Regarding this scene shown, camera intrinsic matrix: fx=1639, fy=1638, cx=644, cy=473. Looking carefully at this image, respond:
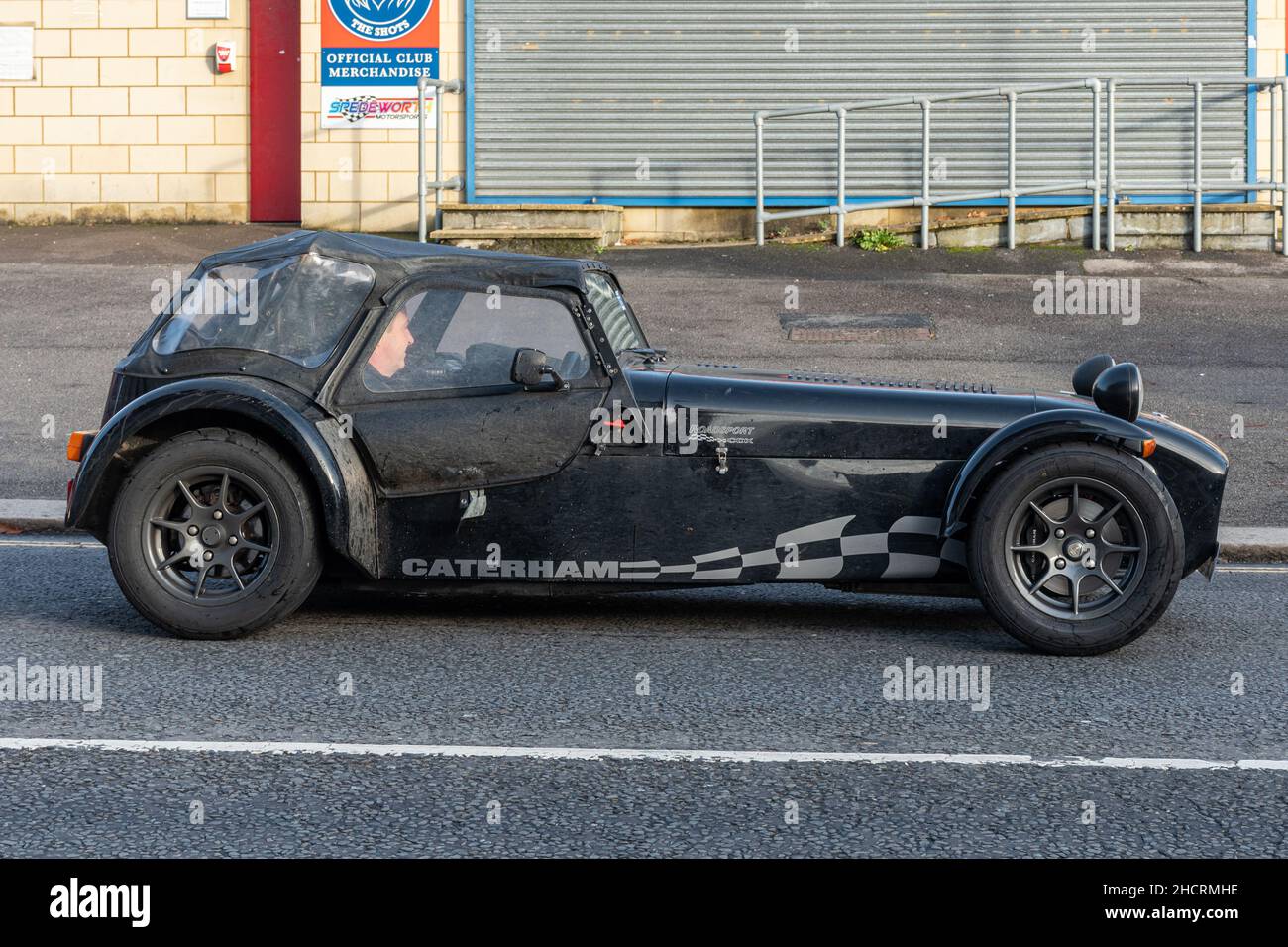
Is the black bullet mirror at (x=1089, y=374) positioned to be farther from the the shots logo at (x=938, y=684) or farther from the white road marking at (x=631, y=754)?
the white road marking at (x=631, y=754)

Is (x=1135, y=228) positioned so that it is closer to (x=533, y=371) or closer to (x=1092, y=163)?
(x=1092, y=163)

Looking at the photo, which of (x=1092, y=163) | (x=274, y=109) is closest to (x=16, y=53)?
(x=274, y=109)

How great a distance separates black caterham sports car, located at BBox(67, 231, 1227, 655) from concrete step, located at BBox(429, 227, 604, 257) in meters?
10.9

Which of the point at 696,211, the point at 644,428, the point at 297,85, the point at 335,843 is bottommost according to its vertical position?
the point at 335,843

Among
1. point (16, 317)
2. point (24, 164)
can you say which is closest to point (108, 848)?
point (16, 317)

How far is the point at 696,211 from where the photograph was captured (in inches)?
754

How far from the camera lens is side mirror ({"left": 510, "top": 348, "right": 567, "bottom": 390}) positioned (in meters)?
6.28

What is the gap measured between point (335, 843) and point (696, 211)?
15.7 meters

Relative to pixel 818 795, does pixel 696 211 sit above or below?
above

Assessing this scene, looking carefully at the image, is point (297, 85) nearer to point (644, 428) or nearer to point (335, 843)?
point (644, 428)

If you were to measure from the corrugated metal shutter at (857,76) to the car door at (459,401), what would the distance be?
12899 millimetres

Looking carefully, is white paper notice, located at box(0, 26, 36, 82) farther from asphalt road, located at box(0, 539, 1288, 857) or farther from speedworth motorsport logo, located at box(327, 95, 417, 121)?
asphalt road, located at box(0, 539, 1288, 857)

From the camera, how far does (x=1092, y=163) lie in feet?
60.5
